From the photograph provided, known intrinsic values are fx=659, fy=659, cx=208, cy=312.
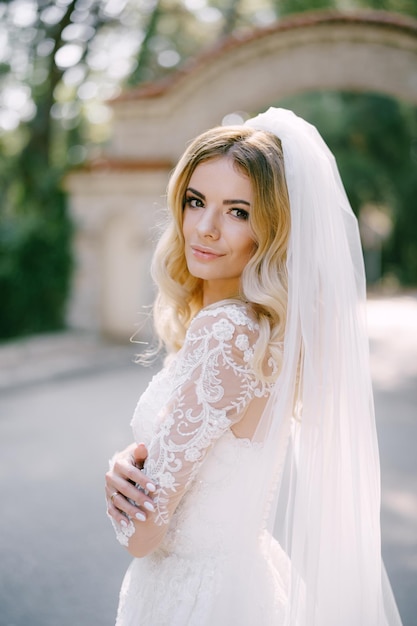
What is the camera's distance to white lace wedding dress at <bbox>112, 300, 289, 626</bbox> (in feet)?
4.90

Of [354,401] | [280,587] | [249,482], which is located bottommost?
Answer: [280,587]

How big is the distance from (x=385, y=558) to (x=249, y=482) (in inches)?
93.3

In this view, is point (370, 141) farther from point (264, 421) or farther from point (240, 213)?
point (264, 421)

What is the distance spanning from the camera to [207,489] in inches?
64.4

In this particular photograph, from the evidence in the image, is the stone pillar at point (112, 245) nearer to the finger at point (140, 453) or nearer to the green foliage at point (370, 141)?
the finger at point (140, 453)

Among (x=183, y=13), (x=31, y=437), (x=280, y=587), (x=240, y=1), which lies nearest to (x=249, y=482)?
(x=280, y=587)

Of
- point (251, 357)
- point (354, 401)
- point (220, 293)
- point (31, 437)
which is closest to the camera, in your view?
point (251, 357)

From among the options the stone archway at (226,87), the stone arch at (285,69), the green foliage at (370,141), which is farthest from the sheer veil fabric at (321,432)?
the green foliage at (370,141)

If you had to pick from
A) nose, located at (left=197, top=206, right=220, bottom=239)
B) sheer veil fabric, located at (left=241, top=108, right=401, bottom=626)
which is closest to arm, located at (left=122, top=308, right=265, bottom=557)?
sheer veil fabric, located at (left=241, top=108, right=401, bottom=626)

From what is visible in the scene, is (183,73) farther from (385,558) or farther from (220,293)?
(220,293)

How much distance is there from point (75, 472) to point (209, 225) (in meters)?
3.69

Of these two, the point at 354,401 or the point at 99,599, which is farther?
the point at 99,599

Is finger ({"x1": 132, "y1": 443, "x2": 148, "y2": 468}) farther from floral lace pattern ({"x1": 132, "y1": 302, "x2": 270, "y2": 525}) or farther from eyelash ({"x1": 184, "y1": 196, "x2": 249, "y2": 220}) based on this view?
eyelash ({"x1": 184, "y1": 196, "x2": 249, "y2": 220})

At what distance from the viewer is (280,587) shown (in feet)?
5.64
